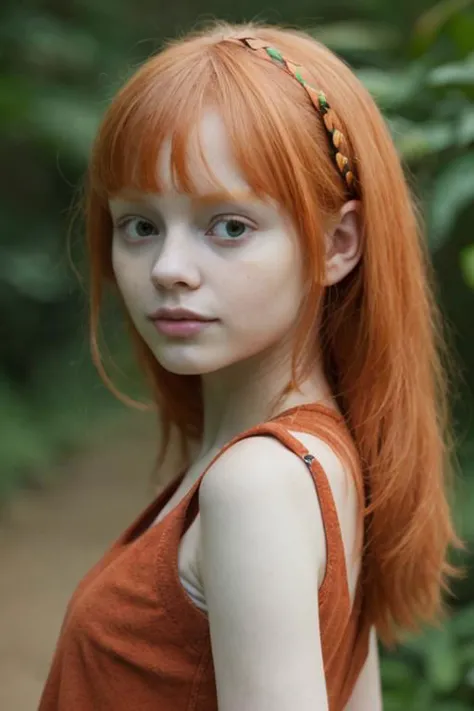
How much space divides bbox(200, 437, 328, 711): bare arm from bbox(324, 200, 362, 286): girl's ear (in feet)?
0.97

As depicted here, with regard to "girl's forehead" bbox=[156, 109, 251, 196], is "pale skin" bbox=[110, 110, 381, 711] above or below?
below

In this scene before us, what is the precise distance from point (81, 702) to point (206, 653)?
8.1 inches

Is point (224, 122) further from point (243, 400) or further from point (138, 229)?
point (243, 400)

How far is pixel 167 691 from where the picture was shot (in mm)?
1078

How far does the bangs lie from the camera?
103 centimetres

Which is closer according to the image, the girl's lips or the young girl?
the young girl

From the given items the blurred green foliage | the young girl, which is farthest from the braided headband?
the blurred green foliage

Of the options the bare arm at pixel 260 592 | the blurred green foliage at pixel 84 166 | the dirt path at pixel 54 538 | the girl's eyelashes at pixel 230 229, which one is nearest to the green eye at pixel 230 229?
the girl's eyelashes at pixel 230 229

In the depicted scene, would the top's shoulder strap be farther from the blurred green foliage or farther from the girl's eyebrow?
the blurred green foliage

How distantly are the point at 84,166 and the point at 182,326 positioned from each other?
322cm

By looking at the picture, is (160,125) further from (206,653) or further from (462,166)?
(462,166)

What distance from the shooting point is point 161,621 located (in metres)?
1.06

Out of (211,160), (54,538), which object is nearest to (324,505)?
(211,160)

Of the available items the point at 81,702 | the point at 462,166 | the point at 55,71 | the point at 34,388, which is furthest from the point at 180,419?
the point at 55,71
